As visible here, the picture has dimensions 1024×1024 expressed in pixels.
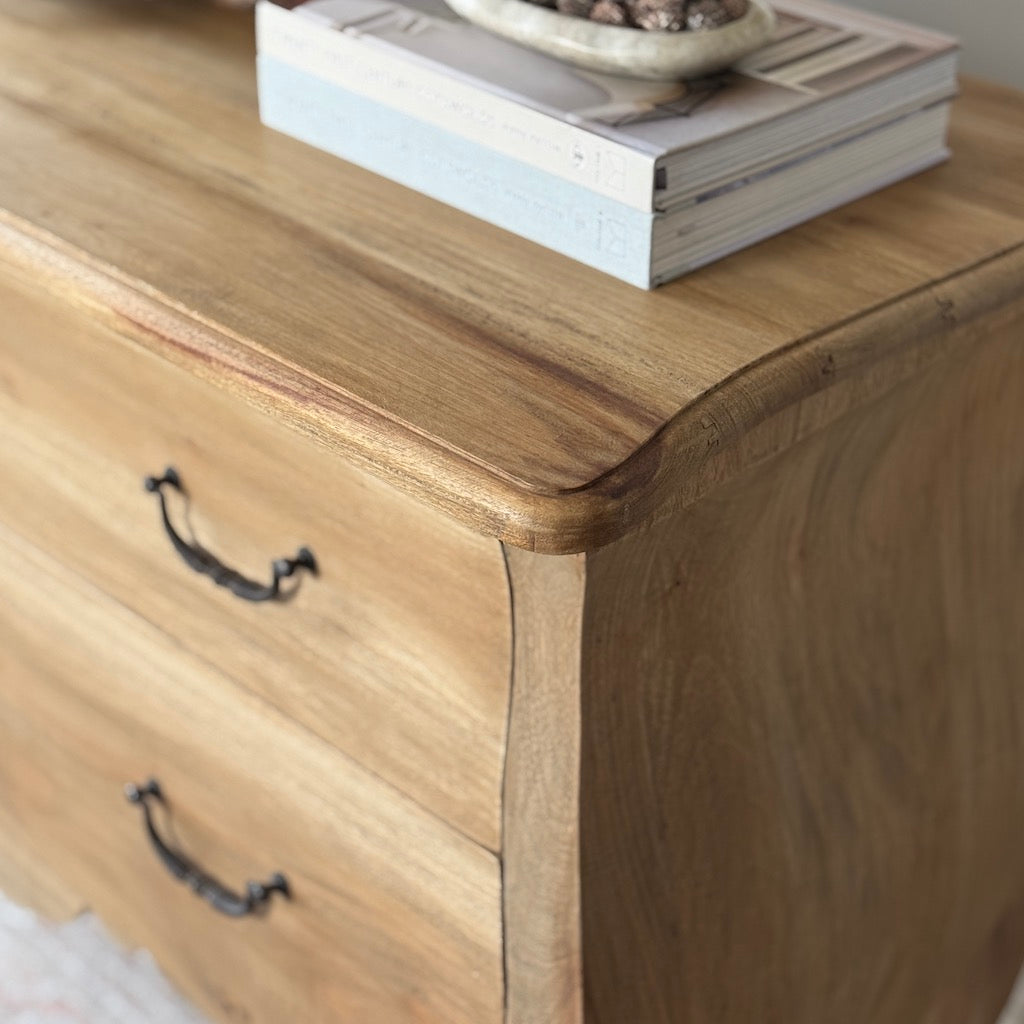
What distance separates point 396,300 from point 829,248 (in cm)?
19

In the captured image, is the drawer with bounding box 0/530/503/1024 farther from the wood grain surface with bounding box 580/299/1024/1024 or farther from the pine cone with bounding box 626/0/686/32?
the pine cone with bounding box 626/0/686/32

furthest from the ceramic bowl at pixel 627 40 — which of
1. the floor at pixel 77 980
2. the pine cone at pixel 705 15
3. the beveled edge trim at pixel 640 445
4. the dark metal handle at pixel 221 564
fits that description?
the floor at pixel 77 980

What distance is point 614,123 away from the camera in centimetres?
57

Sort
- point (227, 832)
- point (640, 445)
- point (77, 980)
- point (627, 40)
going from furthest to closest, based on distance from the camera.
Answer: point (77, 980) → point (227, 832) → point (627, 40) → point (640, 445)

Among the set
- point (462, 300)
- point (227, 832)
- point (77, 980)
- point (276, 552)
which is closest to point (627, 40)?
point (462, 300)

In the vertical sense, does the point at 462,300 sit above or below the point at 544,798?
above

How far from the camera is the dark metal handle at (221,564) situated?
24.6 inches

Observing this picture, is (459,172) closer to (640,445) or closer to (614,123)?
(614,123)

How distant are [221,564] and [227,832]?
18 centimetres

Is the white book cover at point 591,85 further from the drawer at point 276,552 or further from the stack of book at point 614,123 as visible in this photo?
the drawer at point 276,552

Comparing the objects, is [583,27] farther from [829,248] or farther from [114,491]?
[114,491]

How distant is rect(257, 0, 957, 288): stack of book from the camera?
568 millimetres

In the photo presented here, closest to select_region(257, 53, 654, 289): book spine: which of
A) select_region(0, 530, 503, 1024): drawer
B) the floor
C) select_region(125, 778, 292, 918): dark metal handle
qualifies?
select_region(0, 530, 503, 1024): drawer

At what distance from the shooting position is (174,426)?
66cm
